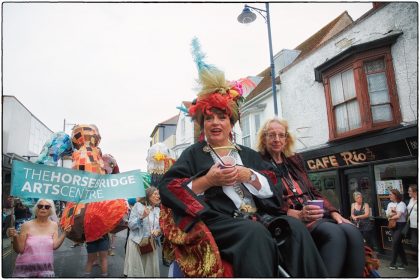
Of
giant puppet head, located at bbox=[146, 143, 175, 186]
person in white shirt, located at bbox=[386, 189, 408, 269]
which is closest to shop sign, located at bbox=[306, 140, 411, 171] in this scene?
person in white shirt, located at bbox=[386, 189, 408, 269]

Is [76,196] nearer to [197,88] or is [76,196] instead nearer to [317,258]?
[197,88]

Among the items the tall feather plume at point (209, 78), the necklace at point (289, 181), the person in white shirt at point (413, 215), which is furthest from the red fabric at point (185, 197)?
the person in white shirt at point (413, 215)

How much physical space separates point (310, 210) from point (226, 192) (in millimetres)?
645

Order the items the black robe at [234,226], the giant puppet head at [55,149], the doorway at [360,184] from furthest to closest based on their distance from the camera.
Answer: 1. the doorway at [360,184]
2. the giant puppet head at [55,149]
3. the black robe at [234,226]

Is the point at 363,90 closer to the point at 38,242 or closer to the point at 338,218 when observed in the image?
the point at 338,218

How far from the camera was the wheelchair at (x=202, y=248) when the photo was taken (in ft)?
6.01

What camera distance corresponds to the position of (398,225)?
21.0ft

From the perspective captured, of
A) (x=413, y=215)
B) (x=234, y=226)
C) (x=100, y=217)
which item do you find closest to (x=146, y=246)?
(x=100, y=217)

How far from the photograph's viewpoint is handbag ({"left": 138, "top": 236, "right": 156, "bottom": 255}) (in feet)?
14.2

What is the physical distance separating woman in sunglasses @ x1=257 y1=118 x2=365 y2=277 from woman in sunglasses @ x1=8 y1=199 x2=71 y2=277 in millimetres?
2272

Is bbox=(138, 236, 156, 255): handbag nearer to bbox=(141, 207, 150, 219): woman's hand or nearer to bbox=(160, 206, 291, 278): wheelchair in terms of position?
bbox=(141, 207, 150, 219): woman's hand

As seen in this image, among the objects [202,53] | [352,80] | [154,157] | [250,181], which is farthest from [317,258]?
[352,80]

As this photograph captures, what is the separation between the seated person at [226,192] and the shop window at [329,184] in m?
7.95

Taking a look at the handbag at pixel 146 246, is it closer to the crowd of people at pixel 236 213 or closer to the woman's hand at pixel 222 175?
the crowd of people at pixel 236 213
